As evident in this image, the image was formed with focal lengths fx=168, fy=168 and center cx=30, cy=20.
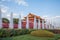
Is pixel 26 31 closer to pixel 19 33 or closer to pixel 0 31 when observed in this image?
pixel 19 33

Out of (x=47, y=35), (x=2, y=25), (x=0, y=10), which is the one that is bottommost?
(x=47, y=35)

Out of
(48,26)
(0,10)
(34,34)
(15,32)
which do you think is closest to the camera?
(0,10)

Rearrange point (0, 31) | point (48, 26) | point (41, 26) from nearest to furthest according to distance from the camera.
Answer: point (0, 31), point (41, 26), point (48, 26)

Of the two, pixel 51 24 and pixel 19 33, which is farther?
pixel 51 24

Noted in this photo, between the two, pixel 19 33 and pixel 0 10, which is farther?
pixel 19 33

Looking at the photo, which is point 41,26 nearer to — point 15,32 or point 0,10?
point 15,32

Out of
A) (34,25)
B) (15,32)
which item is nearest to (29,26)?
(34,25)

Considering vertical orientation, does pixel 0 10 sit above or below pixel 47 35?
above

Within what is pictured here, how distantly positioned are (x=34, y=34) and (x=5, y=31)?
9.86 feet

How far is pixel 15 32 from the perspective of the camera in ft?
39.0

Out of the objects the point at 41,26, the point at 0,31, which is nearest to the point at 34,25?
the point at 41,26

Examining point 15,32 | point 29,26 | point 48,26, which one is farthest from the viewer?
point 48,26

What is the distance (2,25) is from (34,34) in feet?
8.66

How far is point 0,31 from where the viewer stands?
10422 millimetres
